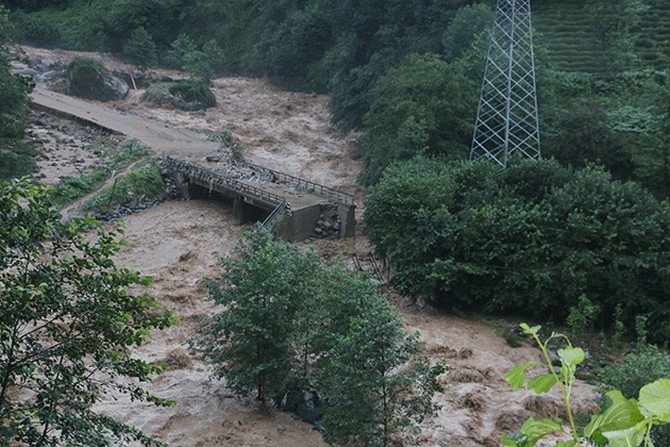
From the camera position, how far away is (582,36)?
5009 cm

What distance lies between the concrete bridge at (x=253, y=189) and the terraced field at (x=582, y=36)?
17.6m

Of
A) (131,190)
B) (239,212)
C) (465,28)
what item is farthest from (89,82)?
(465,28)

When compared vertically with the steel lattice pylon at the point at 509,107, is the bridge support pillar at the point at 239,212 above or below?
below

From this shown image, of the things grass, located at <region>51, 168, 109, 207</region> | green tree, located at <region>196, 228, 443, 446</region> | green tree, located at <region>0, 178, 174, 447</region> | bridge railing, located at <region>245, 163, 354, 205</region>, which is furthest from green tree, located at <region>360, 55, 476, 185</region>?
green tree, located at <region>0, 178, 174, 447</region>

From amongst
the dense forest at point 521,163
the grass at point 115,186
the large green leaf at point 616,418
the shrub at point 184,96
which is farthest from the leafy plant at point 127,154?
the large green leaf at point 616,418

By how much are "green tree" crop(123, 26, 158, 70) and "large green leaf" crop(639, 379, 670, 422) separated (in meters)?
75.9

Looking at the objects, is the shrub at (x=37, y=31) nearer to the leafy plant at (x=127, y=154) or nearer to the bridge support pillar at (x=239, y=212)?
the leafy plant at (x=127, y=154)

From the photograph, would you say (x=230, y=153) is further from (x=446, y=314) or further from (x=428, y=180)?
(x=446, y=314)

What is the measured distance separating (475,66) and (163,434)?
28.0 meters

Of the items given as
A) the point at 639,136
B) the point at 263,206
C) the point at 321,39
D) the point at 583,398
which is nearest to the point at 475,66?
the point at 639,136

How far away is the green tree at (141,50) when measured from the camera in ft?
247

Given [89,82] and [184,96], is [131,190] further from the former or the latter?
[89,82]

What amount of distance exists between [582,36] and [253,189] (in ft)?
82.8

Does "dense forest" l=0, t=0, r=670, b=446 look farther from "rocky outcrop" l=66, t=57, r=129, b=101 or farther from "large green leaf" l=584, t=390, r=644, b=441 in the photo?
"rocky outcrop" l=66, t=57, r=129, b=101
